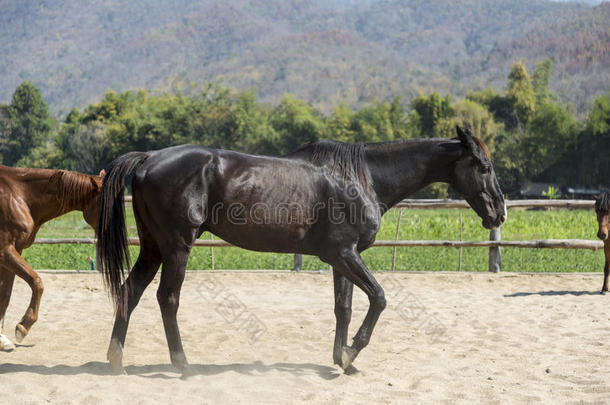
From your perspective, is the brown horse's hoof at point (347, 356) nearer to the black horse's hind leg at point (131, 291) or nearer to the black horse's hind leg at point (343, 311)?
the black horse's hind leg at point (343, 311)

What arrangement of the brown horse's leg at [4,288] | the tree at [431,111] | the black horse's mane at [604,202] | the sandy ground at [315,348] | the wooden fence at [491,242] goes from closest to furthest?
the sandy ground at [315,348]
the brown horse's leg at [4,288]
the black horse's mane at [604,202]
the wooden fence at [491,242]
the tree at [431,111]

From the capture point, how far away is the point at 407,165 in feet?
14.1

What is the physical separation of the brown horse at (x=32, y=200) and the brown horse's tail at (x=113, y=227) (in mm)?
821

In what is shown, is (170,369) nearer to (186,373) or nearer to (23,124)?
(186,373)

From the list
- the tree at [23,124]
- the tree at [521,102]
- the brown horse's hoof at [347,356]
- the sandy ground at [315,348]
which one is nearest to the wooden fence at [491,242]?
→ the sandy ground at [315,348]

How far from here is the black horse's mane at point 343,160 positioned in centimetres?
417

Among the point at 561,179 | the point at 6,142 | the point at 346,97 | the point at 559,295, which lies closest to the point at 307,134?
the point at 561,179

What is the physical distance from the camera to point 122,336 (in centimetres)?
405

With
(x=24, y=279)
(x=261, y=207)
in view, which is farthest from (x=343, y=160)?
(x=24, y=279)

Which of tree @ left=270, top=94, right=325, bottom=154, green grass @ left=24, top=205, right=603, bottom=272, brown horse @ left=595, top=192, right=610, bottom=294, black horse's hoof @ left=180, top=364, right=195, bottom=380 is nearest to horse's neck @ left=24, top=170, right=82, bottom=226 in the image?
black horse's hoof @ left=180, top=364, right=195, bottom=380

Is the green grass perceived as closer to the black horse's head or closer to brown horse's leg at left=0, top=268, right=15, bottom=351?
brown horse's leg at left=0, top=268, right=15, bottom=351

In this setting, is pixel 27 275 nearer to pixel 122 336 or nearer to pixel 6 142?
pixel 122 336

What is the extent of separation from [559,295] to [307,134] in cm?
5865

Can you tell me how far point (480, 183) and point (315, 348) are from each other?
187 centimetres
